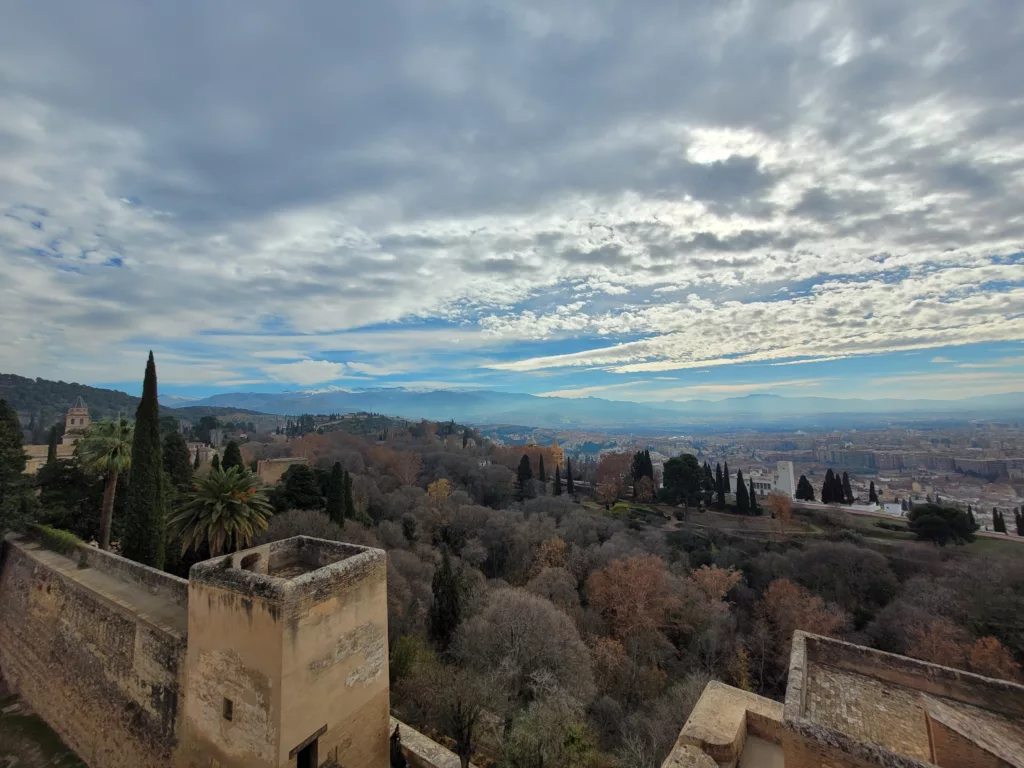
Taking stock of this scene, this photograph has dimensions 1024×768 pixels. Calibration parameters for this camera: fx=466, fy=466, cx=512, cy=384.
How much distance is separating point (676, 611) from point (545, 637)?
10.8 meters

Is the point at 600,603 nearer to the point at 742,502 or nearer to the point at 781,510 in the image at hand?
the point at 781,510

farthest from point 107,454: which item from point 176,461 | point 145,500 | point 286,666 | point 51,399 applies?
point 51,399

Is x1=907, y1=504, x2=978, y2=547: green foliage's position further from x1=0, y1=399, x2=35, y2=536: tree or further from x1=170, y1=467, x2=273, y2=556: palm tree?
x1=0, y1=399, x2=35, y2=536: tree

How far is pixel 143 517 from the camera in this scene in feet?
45.8

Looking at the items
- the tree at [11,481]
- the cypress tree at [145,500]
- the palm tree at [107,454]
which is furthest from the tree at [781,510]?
the tree at [11,481]

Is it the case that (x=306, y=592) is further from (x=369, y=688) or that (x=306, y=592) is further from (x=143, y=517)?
(x=143, y=517)

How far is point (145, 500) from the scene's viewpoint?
14.0 meters

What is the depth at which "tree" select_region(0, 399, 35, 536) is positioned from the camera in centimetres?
1367

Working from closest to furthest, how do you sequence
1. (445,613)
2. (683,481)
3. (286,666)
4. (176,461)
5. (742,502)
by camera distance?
(286,666)
(445,613)
(176,461)
(742,502)
(683,481)

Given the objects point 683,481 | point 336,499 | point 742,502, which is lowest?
point 742,502

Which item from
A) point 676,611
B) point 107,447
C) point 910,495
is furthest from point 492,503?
point 910,495

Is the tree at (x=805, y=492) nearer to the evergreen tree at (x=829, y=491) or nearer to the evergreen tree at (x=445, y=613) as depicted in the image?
the evergreen tree at (x=829, y=491)

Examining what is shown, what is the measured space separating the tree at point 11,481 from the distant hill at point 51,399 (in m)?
63.0

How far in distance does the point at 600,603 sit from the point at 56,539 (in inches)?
808
